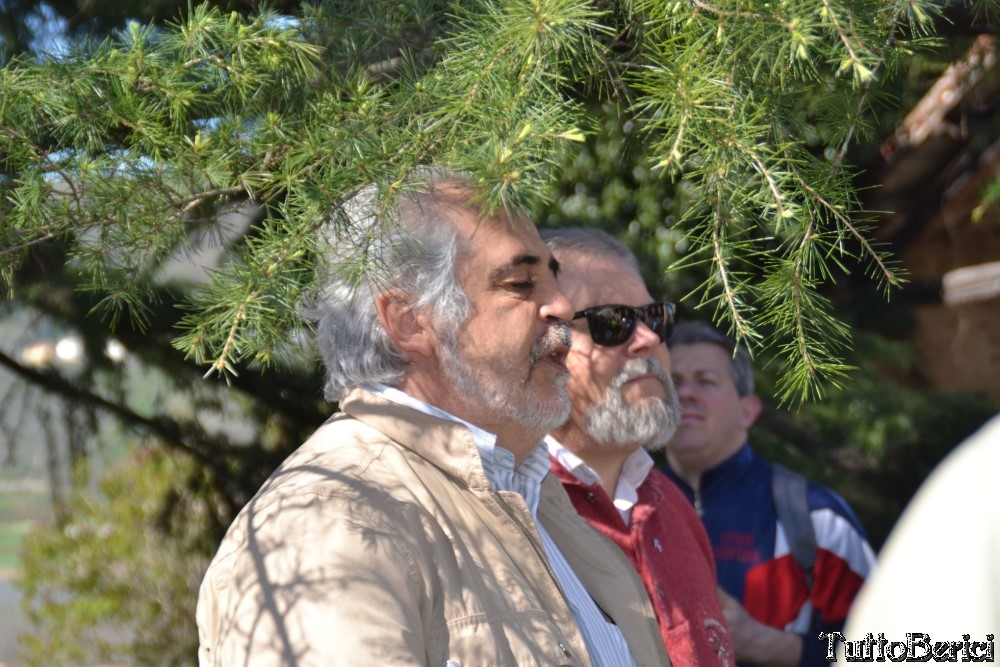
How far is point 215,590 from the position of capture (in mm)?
1614

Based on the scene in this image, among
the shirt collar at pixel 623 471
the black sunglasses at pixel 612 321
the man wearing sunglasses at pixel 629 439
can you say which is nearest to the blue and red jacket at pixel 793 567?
the man wearing sunglasses at pixel 629 439

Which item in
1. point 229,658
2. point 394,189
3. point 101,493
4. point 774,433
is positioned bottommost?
point 101,493

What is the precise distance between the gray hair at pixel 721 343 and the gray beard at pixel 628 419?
881 mm

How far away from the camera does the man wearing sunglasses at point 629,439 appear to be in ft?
7.72

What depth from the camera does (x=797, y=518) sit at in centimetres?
306

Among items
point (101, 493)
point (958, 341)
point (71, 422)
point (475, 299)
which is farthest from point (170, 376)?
point (958, 341)

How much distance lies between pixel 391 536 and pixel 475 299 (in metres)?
0.56

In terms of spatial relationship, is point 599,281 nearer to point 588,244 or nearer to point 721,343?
point 588,244

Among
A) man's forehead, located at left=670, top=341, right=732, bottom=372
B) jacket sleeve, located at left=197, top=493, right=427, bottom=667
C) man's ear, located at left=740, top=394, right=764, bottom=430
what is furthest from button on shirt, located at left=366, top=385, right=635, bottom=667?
man's ear, located at left=740, top=394, right=764, bottom=430

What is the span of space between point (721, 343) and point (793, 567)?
0.80m

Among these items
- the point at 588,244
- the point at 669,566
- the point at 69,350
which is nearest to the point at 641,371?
the point at 588,244

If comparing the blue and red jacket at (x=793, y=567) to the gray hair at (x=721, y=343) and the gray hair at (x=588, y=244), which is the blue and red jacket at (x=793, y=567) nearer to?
the gray hair at (x=721, y=343)

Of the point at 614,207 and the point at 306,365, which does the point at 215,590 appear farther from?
the point at 614,207

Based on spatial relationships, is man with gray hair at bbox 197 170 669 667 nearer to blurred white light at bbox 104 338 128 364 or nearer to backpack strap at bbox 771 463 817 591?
backpack strap at bbox 771 463 817 591
